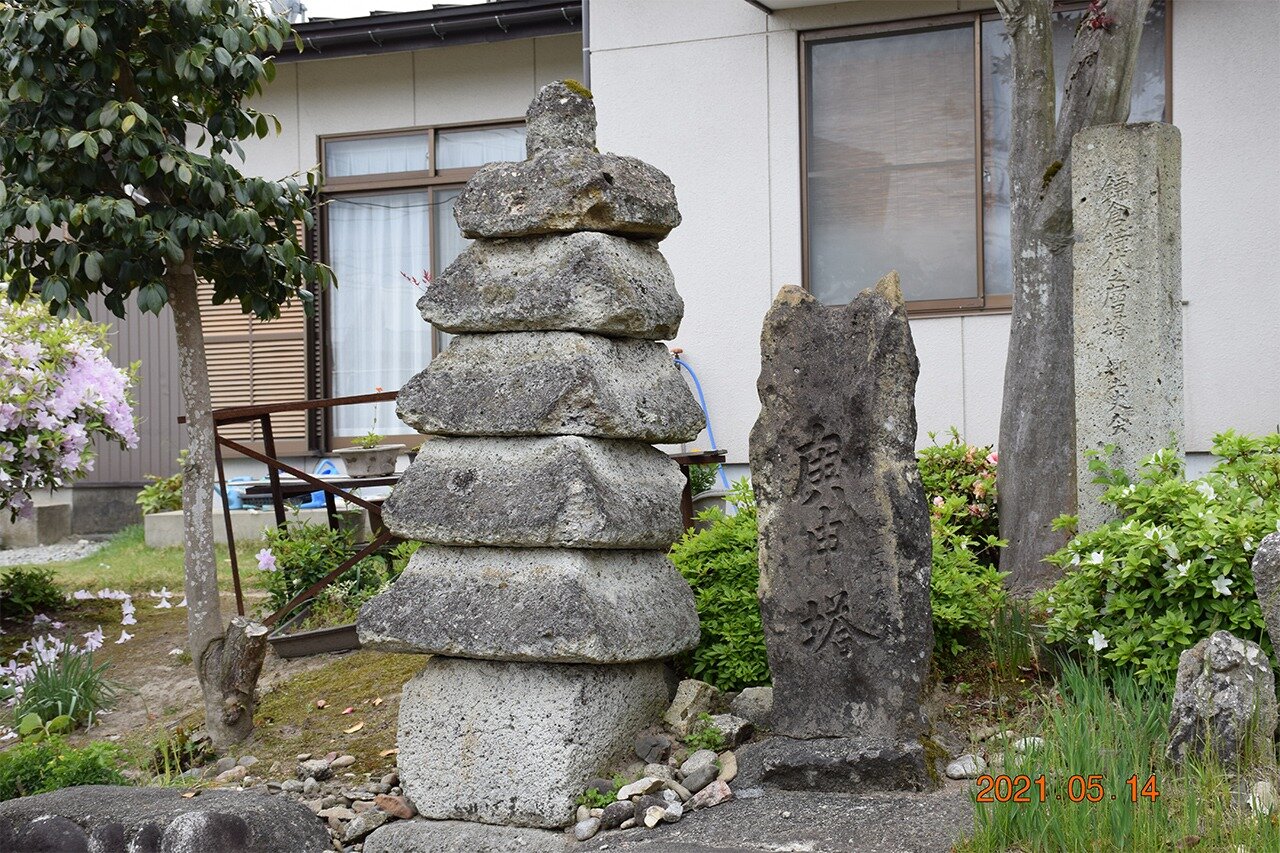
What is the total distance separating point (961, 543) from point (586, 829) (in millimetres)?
2173

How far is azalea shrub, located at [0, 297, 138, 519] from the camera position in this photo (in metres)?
7.65

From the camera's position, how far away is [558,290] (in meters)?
4.86

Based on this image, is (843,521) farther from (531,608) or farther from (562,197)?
(562,197)

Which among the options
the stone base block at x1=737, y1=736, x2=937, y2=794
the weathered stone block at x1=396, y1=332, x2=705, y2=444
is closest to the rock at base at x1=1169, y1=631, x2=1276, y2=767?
the stone base block at x1=737, y1=736, x2=937, y2=794

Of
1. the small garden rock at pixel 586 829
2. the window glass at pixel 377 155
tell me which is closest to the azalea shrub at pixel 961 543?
the small garden rock at pixel 586 829

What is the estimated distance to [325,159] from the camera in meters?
11.9

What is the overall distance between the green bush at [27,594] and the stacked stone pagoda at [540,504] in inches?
172

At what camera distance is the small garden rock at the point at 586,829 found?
14.8ft

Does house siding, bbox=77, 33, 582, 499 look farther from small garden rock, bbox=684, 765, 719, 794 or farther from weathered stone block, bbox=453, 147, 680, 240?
small garden rock, bbox=684, 765, 719, 794

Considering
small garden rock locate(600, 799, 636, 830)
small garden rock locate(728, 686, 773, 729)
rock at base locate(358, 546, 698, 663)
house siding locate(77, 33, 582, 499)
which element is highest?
house siding locate(77, 33, 582, 499)

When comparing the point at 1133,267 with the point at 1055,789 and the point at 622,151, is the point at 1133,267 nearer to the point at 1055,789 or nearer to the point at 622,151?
the point at 1055,789

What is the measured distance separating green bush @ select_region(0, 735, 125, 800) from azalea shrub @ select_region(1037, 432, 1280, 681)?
3.63 meters

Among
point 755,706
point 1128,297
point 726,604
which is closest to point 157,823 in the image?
point 755,706

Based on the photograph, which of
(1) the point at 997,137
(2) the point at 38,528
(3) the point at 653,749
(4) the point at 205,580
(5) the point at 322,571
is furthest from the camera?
(2) the point at 38,528
